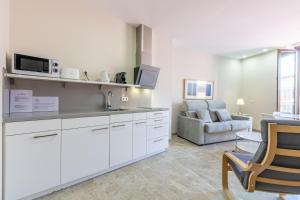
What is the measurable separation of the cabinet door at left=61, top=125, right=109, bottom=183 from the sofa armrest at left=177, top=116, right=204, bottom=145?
2360 mm

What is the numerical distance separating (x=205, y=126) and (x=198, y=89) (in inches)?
71.9

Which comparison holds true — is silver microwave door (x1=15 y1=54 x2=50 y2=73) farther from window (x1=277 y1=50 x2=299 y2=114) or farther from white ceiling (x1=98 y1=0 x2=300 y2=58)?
window (x1=277 y1=50 x2=299 y2=114)

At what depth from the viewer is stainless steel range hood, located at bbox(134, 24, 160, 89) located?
3439 millimetres

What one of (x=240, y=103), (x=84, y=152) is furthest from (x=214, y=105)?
(x=84, y=152)

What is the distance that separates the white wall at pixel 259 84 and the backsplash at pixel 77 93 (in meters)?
4.31

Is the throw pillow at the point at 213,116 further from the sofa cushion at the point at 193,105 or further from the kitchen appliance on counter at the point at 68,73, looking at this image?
the kitchen appliance on counter at the point at 68,73

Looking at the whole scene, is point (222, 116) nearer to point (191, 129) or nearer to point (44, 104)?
point (191, 129)

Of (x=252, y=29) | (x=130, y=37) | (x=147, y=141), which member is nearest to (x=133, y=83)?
(x=130, y=37)

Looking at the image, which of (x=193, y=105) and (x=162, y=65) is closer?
(x=162, y=65)

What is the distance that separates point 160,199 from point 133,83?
2.24m

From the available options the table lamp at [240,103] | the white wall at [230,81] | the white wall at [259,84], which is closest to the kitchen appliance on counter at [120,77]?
the white wall at [230,81]

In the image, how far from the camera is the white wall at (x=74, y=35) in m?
2.27

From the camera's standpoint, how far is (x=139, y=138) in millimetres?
2988

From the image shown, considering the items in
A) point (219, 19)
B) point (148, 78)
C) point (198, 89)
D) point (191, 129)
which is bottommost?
point (191, 129)
